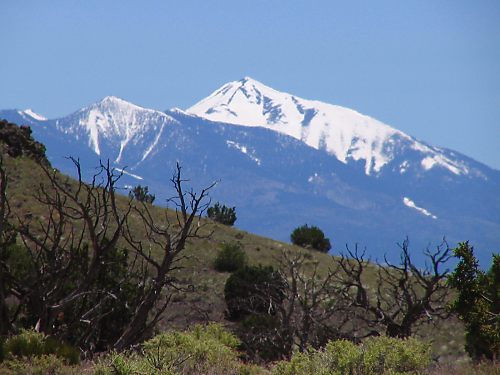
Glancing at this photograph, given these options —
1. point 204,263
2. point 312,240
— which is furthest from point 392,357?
point 312,240

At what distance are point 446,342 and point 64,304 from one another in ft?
103

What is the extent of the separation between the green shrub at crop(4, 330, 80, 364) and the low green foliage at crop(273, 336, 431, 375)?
3.51 metres

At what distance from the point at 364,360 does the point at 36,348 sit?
16.8 ft

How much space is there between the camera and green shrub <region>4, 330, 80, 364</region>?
12.2 meters

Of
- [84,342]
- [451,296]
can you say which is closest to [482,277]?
[84,342]

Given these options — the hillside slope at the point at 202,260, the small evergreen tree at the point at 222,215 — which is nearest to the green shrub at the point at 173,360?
the hillside slope at the point at 202,260

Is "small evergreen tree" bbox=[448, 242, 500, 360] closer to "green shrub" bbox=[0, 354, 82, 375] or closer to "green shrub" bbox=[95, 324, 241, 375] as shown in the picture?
"green shrub" bbox=[95, 324, 241, 375]

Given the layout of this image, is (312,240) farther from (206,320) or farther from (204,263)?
(206,320)

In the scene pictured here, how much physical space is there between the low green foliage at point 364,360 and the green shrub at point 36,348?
351 cm

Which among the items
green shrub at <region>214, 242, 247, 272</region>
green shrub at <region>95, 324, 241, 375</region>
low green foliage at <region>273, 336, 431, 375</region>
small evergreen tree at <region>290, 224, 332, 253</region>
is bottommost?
green shrub at <region>95, 324, 241, 375</region>

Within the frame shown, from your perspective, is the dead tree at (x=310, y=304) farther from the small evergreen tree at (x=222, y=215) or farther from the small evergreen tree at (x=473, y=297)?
the small evergreen tree at (x=222, y=215)

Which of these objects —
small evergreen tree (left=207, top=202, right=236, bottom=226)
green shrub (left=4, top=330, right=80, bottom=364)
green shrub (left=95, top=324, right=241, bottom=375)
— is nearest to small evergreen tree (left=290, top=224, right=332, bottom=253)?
small evergreen tree (left=207, top=202, right=236, bottom=226)

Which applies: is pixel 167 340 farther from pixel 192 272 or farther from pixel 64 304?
pixel 192 272

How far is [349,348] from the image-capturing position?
13.0m
